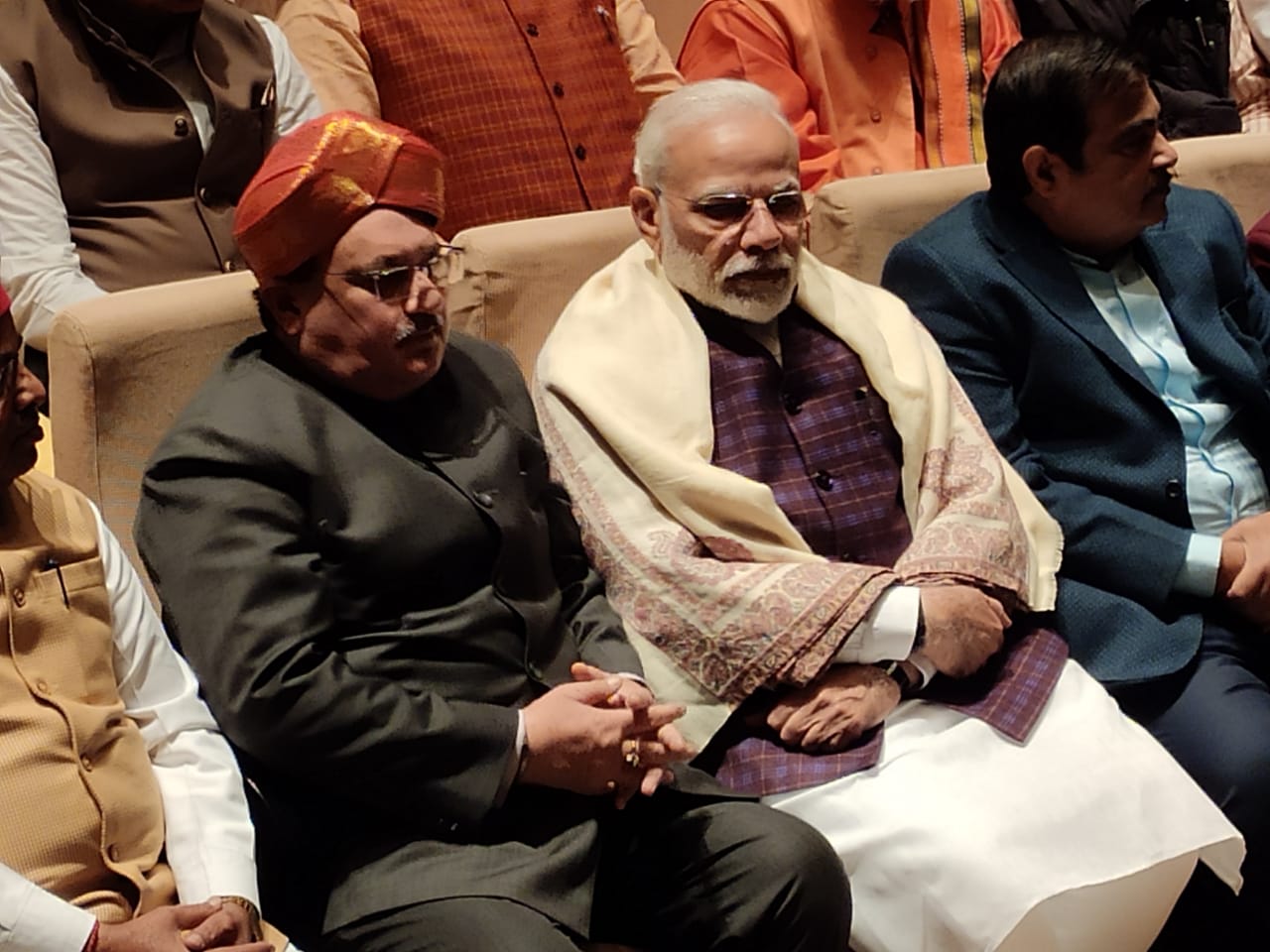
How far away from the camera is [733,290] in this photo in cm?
189

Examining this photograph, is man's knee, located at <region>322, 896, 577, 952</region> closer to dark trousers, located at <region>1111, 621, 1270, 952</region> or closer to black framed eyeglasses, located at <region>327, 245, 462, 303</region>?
black framed eyeglasses, located at <region>327, 245, 462, 303</region>

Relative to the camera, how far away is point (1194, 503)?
6.70 feet

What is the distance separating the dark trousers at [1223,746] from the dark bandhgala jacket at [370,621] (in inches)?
30.4

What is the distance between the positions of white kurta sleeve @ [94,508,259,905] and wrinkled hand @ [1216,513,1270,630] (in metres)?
1.34

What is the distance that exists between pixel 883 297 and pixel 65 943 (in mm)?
1354

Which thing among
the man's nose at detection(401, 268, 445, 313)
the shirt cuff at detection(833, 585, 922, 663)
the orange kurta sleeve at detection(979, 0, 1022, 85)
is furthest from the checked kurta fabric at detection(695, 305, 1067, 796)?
the orange kurta sleeve at detection(979, 0, 1022, 85)

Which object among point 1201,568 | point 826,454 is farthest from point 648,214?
point 1201,568

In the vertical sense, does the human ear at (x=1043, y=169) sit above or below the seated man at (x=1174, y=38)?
above

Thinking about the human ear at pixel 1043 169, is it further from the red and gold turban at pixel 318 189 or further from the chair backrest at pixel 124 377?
the chair backrest at pixel 124 377

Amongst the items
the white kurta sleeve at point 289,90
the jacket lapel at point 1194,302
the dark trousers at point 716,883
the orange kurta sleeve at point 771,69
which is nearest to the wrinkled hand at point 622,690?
the dark trousers at point 716,883

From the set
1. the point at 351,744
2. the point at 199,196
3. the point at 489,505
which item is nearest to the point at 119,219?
the point at 199,196

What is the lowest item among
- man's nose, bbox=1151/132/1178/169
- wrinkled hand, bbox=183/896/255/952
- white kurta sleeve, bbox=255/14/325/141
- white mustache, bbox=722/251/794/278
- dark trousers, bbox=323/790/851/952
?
dark trousers, bbox=323/790/851/952

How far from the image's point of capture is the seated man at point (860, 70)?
2805mm

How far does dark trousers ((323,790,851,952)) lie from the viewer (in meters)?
1.50
